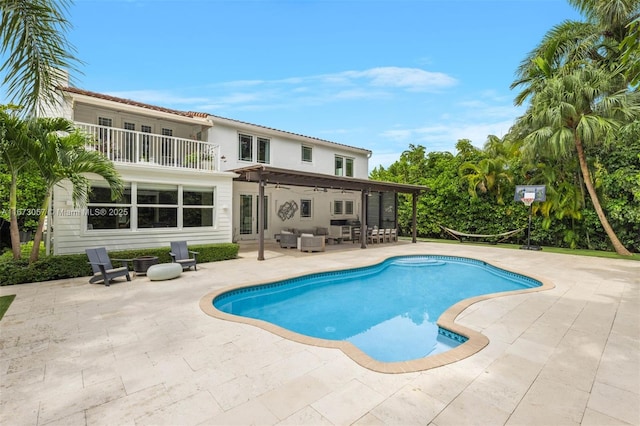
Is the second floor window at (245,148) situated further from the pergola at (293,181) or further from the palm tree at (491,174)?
the palm tree at (491,174)

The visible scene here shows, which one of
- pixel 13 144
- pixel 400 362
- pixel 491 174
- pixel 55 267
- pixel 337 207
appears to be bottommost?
pixel 400 362

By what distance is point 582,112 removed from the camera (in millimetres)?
12656

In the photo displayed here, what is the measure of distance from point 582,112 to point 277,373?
15922 mm

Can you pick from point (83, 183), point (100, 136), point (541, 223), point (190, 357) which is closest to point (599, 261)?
point (541, 223)

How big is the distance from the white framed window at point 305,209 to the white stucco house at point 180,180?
2.4 inches

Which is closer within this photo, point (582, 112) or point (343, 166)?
point (582, 112)

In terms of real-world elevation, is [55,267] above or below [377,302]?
above

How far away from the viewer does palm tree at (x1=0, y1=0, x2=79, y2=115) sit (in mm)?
3119

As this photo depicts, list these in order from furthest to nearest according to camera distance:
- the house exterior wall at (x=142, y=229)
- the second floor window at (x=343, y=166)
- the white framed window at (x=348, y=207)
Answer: the white framed window at (x=348, y=207) < the second floor window at (x=343, y=166) < the house exterior wall at (x=142, y=229)

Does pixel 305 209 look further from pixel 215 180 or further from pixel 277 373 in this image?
pixel 277 373

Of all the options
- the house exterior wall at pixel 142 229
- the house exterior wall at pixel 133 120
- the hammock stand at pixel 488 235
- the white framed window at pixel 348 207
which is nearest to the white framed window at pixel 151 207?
the house exterior wall at pixel 142 229

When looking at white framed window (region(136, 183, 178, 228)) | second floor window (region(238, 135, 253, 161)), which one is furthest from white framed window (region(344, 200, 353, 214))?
white framed window (region(136, 183, 178, 228))

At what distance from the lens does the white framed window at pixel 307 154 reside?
58.2ft

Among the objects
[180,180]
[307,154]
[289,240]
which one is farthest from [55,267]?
[307,154]
